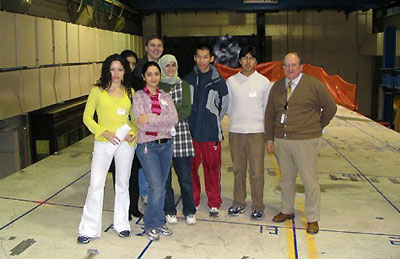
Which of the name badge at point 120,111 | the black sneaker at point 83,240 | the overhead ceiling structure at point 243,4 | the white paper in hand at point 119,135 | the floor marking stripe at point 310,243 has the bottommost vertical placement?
the floor marking stripe at point 310,243

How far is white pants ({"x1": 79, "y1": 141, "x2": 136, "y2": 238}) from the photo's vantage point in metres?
3.84

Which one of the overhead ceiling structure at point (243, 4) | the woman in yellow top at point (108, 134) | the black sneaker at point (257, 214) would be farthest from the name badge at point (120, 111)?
the overhead ceiling structure at point (243, 4)

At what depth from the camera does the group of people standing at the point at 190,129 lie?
3883 mm

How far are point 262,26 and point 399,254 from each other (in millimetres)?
14713

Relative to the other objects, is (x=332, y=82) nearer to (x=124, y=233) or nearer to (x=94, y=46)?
(x=94, y=46)

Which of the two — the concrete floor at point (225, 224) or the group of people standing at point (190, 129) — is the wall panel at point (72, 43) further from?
the group of people standing at point (190, 129)

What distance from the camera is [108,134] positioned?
374 cm

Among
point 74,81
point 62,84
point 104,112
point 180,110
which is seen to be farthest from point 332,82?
point 104,112

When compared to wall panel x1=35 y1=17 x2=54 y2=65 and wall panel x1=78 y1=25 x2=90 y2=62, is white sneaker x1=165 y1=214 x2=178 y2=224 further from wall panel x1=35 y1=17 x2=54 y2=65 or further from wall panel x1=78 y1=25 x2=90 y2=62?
wall panel x1=78 y1=25 x2=90 y2=62

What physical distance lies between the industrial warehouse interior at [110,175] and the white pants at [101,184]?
0.67ft

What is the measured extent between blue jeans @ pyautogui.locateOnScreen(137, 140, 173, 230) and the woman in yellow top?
0.15 m

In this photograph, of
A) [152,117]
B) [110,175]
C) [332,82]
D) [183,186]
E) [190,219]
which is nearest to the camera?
[152,117]

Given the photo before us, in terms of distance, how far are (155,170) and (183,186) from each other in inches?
22.2

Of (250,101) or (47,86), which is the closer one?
(250,101)
